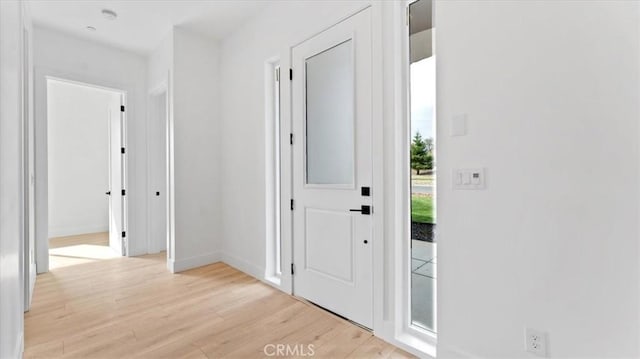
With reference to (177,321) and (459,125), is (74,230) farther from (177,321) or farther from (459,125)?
(459,125)

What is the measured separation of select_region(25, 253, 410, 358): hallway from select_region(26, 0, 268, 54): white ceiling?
2869mm

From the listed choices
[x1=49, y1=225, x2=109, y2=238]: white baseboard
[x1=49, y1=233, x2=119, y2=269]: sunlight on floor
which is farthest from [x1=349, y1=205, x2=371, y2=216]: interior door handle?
[x1=49, y1=225, x2=109, y2=238]: white baseboard

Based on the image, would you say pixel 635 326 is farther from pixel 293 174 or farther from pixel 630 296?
pixel 293 174

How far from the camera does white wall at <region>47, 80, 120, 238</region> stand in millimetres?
5543

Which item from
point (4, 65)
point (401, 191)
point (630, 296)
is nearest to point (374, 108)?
point (401, 191)

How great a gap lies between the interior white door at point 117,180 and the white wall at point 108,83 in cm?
14

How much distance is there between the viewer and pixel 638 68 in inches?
45.6

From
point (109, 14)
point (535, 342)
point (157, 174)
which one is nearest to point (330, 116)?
point (535, 342)

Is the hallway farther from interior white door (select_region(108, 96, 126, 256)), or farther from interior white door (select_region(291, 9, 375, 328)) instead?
interior white door (select_region(108, 96, 126, 256))

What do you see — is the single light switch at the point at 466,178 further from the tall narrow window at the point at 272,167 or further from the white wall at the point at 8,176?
the white wall at the point at 8,176

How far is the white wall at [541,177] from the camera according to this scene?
3.93 feet

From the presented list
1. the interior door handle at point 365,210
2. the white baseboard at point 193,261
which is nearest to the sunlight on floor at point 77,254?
the white baseboard at point 193,261

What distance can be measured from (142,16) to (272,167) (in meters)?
2.21

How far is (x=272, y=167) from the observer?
3127mm
